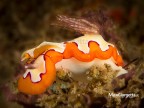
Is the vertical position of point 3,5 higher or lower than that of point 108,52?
higher

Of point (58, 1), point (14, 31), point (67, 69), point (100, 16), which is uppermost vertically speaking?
point (58, 1)

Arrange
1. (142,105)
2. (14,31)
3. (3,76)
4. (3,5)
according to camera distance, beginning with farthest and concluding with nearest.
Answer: (3,5)
(14,31)
(3,76)
(142,105)

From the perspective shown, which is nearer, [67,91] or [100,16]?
[67,91]

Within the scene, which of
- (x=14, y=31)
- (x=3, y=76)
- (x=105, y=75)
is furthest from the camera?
(x=14, y=31)

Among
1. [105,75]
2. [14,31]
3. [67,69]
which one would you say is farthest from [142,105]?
[14,31]

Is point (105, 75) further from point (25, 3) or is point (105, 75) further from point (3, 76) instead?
point (25, 3)

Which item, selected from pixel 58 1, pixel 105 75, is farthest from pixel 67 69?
pixel 58 1

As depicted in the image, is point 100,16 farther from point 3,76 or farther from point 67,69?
point 3,76
